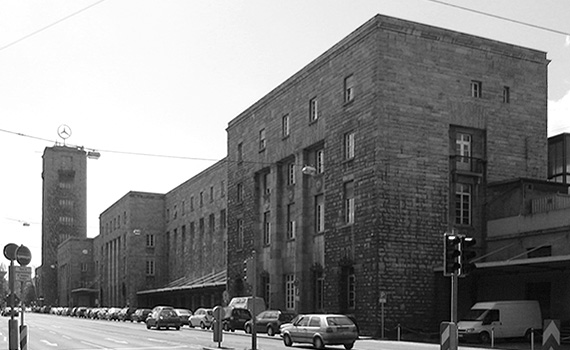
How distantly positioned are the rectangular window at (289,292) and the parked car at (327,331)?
19478mm

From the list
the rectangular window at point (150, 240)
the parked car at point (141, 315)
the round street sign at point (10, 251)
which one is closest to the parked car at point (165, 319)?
the parked car at point (141, 315)

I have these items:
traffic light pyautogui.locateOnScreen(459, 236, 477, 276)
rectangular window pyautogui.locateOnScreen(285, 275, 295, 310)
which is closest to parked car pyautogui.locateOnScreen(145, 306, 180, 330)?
rectangular window pyautogui.locateOnScreen(285, 275, 295, 310)

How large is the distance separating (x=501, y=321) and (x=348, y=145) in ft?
46.2

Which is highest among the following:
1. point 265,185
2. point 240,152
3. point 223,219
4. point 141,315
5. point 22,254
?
point 240,152

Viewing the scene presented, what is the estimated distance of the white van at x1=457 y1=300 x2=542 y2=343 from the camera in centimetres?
3338

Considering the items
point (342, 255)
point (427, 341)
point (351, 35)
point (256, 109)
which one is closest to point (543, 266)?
point (427, 341)

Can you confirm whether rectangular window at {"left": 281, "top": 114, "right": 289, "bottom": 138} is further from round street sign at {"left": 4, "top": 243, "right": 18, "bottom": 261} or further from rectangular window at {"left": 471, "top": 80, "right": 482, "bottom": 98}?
round street sign at {"left": 4, "top": 243, "right": 18, "bottom": 261}

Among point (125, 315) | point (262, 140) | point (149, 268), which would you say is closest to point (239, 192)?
point (262, 140)

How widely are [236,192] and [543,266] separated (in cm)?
3137

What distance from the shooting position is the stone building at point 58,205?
546 ft

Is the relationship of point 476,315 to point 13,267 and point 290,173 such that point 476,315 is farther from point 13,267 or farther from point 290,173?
point 13,267

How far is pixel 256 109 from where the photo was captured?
57.6 meters

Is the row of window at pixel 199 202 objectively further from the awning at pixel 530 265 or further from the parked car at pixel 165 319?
the awning at pixel 530 265

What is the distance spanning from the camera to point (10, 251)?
1870 cm
